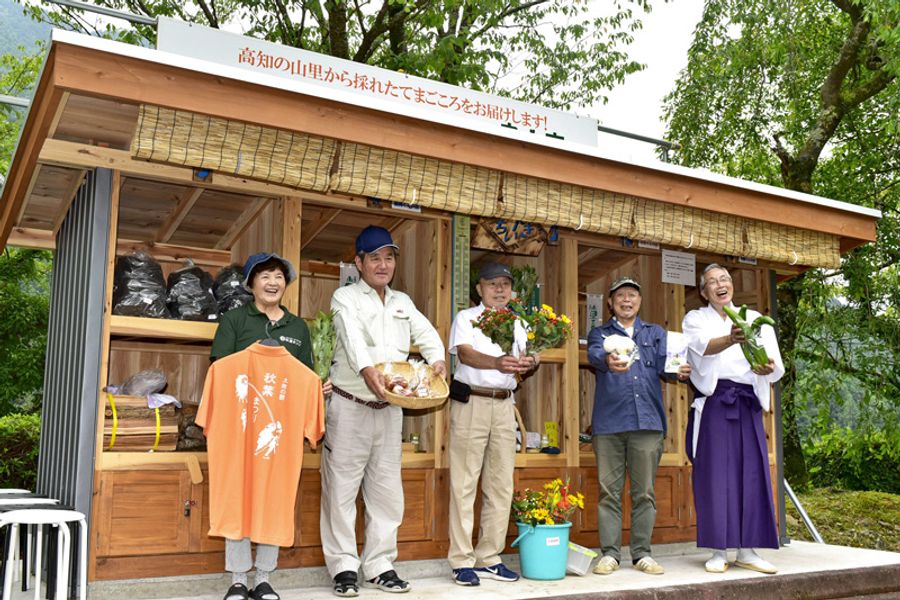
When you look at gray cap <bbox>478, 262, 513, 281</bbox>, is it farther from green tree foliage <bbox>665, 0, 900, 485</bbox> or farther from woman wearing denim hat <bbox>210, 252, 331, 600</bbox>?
green tree foliage <bbox>665, 0, 900, 485</bbox>

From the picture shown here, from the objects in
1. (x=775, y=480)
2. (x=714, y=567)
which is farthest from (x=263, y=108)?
(x=775, y=480)

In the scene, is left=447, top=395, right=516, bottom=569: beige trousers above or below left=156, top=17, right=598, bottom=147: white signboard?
below

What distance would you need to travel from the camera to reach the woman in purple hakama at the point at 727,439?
5680 millimetres

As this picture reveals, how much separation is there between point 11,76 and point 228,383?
1702cm

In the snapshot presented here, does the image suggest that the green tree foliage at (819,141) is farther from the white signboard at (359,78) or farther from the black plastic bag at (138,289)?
the black plastic bag at (138,289)

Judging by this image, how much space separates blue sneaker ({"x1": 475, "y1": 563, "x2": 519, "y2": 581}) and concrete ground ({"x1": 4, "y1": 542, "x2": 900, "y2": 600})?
7cm

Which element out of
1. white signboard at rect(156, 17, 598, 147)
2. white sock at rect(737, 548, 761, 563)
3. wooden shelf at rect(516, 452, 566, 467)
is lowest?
white sock at rect(737, 548, 761, 563)

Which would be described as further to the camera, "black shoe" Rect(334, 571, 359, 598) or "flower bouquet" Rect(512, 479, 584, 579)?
"flower bouquet" Rect(512, 479, 584, 579)

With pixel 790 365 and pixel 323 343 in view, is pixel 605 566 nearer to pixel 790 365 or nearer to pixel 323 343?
pixel 323 343

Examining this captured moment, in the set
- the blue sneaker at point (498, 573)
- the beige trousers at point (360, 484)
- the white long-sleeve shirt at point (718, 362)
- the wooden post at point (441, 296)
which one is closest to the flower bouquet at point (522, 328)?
the wooden post at point (441, 296)

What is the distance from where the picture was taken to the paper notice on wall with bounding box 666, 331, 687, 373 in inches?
226

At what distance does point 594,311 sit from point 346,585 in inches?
151

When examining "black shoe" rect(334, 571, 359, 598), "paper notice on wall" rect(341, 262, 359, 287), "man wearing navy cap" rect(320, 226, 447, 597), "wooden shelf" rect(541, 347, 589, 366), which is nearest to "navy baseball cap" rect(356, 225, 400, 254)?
"man wearing navy cap" rect(320, 226, 447, 597)

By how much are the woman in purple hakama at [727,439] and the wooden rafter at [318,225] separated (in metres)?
2.60
